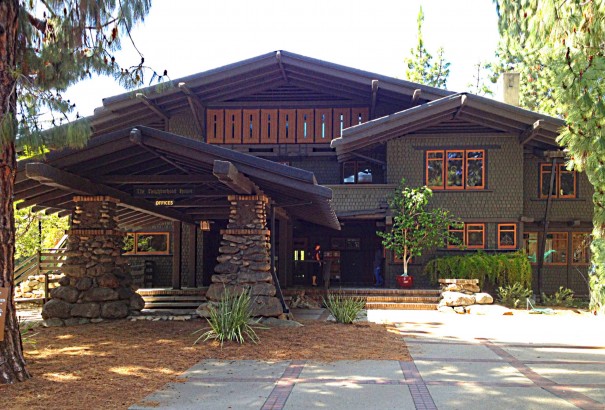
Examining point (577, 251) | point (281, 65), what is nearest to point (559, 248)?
point (577, 251)

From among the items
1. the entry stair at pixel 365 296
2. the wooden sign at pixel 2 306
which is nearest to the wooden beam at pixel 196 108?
the entry stair at pixel 365 296

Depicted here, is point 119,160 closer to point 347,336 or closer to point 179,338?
point 179,338

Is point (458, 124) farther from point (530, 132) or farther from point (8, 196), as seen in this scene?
point (8, 196)

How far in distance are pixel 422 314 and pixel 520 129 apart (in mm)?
7371

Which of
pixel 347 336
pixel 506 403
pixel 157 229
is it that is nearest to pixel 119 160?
pixel 347 336

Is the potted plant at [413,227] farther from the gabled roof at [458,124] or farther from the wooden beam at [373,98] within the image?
the wooden beam at [373,98]

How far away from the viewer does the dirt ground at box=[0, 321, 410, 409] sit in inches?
263

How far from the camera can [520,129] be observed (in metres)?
19.1

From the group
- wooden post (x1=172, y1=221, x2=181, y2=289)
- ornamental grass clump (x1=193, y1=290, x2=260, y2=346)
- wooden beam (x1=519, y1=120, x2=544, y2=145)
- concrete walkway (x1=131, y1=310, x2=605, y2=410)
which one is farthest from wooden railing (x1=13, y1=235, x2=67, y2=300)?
wooden beam (x1=519, y1=120, x2=544, y2=145)

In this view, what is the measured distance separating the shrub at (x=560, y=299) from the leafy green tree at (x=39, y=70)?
1528 cm

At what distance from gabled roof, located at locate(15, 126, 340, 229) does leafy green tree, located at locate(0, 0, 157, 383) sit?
76.9 inches

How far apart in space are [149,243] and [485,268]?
11538mm

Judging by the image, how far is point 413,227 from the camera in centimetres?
1883

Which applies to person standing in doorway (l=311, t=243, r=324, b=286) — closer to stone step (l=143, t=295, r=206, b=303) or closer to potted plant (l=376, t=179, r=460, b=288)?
potted plant (l=376, t=179, r=460, b=288)
